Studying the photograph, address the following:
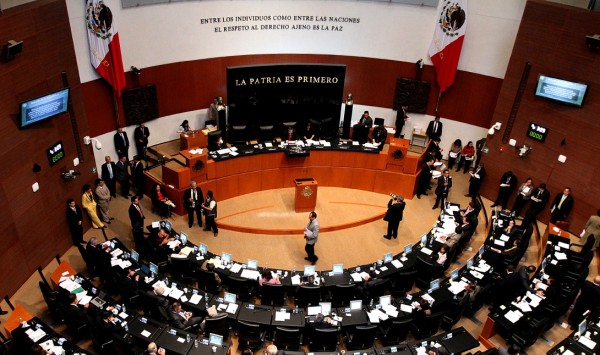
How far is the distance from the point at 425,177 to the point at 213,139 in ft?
23.9

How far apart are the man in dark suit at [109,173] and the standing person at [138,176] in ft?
1.85

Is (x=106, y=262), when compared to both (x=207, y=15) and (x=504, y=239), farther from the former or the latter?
(x=504, y=239)

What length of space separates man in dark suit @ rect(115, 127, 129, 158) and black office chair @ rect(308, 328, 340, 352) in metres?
9.55

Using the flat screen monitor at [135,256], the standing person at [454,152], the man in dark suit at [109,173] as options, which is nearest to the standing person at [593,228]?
the standing person at [454,152]

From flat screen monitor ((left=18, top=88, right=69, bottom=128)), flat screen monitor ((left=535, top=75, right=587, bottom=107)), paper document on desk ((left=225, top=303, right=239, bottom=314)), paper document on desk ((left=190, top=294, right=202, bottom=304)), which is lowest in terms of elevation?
paper document on desk ((left=225, top=303, right=239, bottom=314))

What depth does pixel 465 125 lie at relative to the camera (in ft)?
57.9

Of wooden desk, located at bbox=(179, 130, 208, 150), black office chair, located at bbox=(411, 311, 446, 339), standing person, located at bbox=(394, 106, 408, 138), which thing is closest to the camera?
black office chair, located at bbox=(411, 311, 446, 339)

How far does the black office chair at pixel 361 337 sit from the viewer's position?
32.1 feet

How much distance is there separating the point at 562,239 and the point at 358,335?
6.96 metres

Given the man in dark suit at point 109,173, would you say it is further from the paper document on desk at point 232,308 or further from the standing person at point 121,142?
the paper document on desk at point 232,308

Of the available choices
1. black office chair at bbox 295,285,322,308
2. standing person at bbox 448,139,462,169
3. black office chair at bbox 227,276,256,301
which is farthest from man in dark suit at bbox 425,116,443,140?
black office chair at bbox 227,276,256,301

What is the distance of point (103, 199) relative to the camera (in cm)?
1340

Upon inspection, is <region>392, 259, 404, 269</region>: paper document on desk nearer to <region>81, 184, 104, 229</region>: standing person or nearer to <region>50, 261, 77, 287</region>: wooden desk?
<region>50, 261, 77, 287</region>: wooden desk

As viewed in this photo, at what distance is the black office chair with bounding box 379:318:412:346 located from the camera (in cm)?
998
